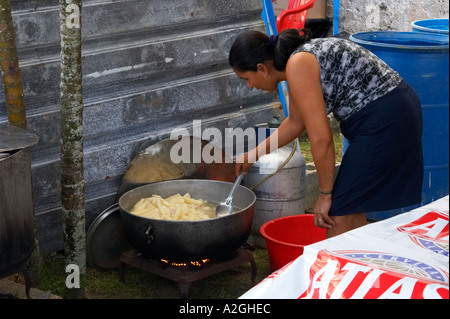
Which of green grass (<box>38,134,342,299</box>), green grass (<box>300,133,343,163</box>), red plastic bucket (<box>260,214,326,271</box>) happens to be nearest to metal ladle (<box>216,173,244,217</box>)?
red plastic bucket (<box>260,214,326,271</box>)

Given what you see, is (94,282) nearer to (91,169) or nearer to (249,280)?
(91,169)

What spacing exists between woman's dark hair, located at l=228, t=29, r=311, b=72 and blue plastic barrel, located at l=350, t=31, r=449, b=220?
1.75m

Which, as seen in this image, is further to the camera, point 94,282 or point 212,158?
point 212,158

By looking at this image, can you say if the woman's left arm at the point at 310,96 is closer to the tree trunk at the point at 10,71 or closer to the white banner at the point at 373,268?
the white banner at the point at 373,268

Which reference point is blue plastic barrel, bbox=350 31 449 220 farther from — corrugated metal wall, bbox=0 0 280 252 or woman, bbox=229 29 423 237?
woman, bbox=229 29 423 237

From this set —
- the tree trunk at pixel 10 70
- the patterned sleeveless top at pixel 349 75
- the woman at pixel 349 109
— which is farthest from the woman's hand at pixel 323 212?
the tree trunk at pixel 10 70

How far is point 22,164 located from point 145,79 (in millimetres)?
1624

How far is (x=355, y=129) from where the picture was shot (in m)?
3.72

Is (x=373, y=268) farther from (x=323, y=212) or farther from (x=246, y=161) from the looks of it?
(x=246, y=161)

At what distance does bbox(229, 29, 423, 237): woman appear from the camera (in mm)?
3471

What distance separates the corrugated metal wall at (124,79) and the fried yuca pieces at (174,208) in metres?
0.50

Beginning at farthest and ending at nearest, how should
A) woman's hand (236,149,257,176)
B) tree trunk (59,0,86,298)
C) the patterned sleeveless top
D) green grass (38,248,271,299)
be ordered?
1. green grass (38,248,271,299)
2. woman's hand (236,149,257,176)
3. tree trunk (59,0,86,298)
4. the patterned sleeveless top
